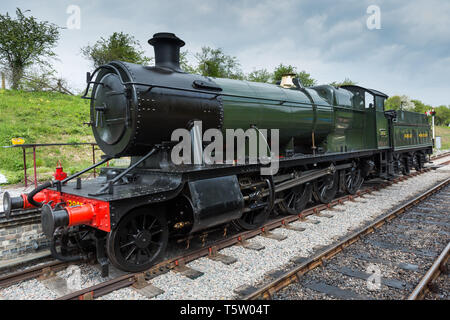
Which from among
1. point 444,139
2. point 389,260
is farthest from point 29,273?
point 444,139

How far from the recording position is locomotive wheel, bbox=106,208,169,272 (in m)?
3.86

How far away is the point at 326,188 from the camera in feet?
26.8

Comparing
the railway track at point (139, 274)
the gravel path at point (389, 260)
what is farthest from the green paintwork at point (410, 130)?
the railway track at point (139, 274)

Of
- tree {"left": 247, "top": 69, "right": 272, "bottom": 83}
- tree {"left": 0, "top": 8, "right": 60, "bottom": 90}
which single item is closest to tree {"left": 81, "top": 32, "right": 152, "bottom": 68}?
tree {"left": 0, "top": 8, "right": 60, "bottom": 90}

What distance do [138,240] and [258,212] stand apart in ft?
9.01

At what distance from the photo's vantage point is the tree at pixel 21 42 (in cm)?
2270

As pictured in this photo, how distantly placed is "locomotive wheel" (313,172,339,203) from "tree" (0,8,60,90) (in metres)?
24.5

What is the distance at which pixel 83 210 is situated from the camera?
3.67 meters
